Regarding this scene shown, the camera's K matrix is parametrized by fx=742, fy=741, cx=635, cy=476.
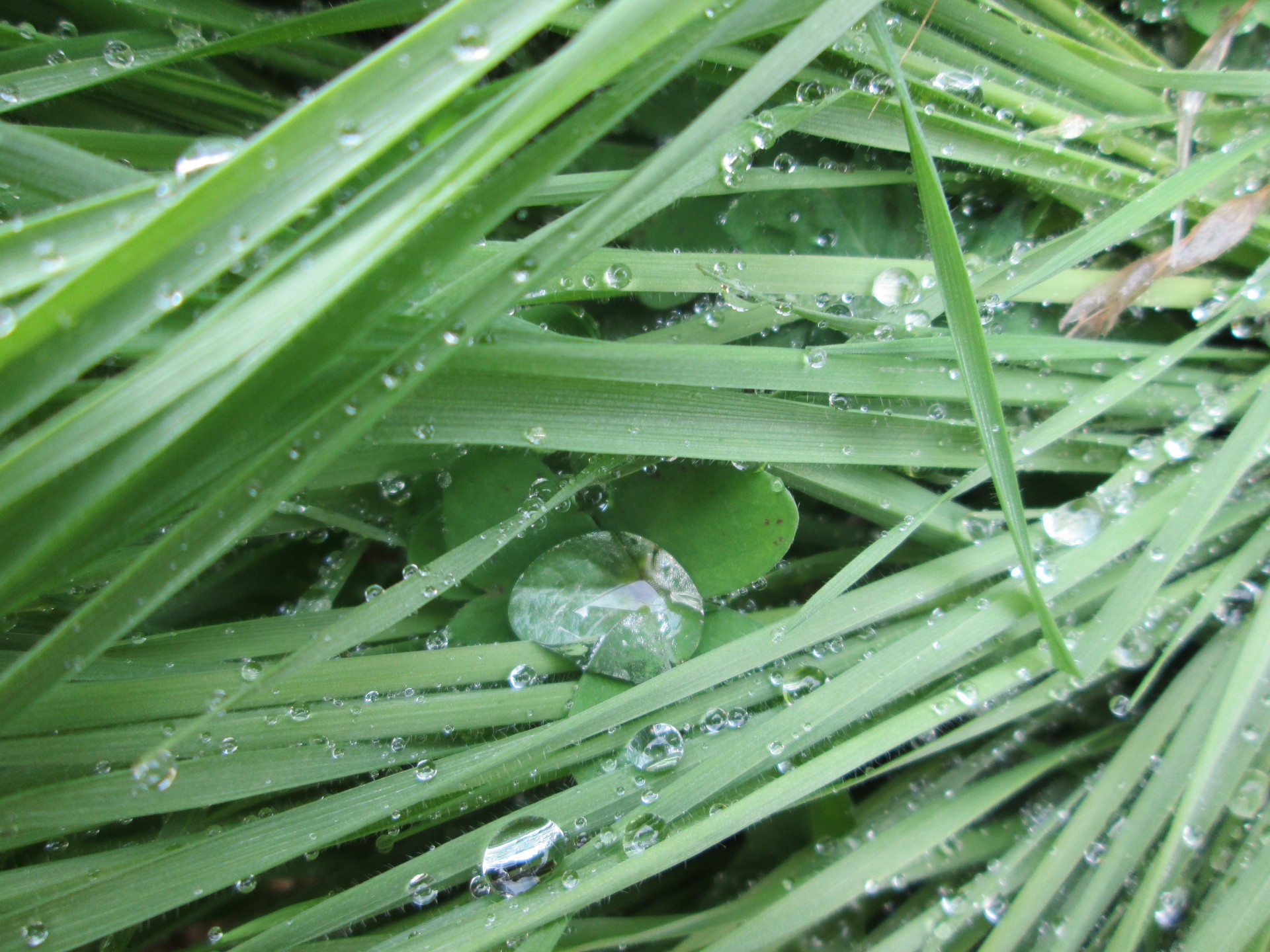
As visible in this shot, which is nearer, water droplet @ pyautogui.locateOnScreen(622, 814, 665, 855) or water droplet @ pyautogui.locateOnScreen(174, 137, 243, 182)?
water droplet @ pyautogui.locateOnScreen(174, 137, 243, 182)

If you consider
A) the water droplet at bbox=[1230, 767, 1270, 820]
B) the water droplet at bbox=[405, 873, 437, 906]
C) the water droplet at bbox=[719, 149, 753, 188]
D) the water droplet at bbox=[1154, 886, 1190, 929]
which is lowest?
the water droplet at bbox=[1154, 886, 1190, 929]

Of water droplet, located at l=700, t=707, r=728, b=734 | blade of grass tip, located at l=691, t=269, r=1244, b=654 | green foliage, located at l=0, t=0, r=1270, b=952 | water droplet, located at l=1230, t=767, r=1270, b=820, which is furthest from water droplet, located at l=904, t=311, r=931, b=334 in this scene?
water droplet, located at l=1230, t=767, r=1270, b=820

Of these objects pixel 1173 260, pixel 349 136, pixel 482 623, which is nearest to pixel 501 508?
pixel 482 623

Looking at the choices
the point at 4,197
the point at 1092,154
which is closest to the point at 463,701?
the point at 4,197

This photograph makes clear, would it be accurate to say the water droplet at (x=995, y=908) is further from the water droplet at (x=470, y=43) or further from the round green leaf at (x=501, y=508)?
the water droplet at (x=470, y=43)

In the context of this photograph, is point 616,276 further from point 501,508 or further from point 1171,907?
point 1171,907

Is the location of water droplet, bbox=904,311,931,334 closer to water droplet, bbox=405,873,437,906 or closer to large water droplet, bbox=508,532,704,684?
large water droplet, bbox=508,532,704,684
